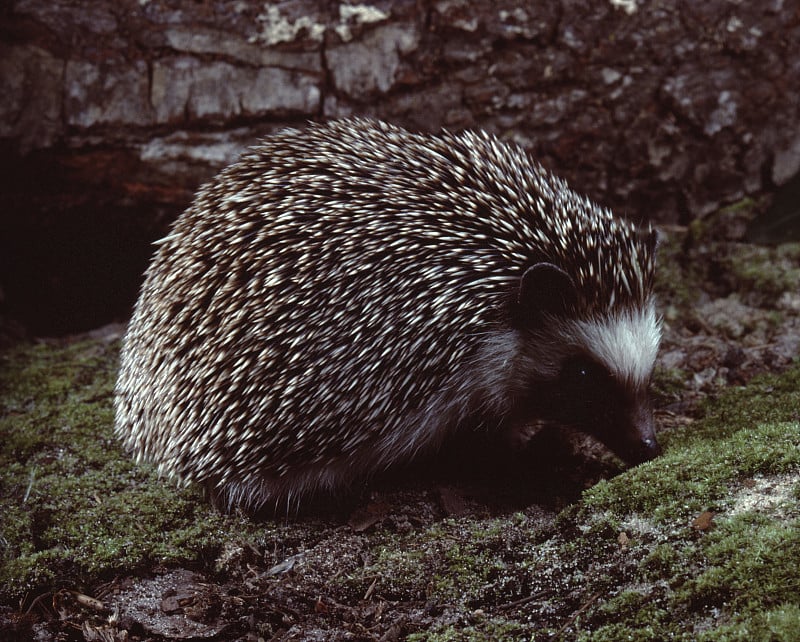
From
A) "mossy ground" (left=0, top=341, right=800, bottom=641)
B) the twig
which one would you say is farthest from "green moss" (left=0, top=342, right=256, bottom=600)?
the twig

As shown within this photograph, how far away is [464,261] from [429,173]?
0.65 m

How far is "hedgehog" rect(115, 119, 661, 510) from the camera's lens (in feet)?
15.2

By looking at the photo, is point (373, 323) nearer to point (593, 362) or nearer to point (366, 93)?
point (593, 362)

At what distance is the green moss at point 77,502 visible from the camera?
4.26 meters

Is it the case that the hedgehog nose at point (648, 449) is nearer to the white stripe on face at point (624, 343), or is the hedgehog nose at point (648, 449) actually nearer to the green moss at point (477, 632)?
the white stripe on face at point (624, 343)

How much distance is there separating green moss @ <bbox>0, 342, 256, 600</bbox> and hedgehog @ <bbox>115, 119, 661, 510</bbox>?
25 cm

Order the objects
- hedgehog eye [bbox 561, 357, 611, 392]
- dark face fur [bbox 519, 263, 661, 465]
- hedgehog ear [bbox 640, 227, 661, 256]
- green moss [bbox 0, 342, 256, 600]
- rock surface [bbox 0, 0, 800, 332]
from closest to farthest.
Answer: green moss [bbox 0, 342, 256, 600] → dark face fur [bbox 519, 263, 661, 465] → hedgehog eye [bbox 561, 357, 611, 392] → hedgehog ear [bbox 640, 227, 661, 256] → rock surface [bbox 0, 0, 800, 332]

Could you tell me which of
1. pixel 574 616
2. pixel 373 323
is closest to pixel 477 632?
pixel 574 616

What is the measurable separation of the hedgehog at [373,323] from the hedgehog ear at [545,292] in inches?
0.4

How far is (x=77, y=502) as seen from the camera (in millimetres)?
4766

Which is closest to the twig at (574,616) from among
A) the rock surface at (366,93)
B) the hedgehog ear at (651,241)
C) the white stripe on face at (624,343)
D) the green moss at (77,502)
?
the white stripe on face at (624,343)

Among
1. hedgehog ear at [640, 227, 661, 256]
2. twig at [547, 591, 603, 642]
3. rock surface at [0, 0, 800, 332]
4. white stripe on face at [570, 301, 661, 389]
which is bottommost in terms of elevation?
twig at [547, 591, 603, 642]

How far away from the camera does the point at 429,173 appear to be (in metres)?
5.05

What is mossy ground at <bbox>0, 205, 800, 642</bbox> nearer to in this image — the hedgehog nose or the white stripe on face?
the hedgehog nose
